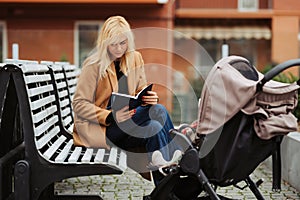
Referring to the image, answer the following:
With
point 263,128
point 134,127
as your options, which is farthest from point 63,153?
point 263,128

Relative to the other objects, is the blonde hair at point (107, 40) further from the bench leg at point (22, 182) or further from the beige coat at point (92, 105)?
the bench leg at point (22, 182)

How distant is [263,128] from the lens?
171 inches

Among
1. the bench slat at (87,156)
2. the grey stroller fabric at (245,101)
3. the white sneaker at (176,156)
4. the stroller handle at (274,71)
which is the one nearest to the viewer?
the stroller handle at (274,71)

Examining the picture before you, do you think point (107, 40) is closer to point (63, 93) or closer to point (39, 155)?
point (39, 155)

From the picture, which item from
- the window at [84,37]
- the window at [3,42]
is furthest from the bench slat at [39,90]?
the window at [84,37]

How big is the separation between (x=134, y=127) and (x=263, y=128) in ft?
4.83

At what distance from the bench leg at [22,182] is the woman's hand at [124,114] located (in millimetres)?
999

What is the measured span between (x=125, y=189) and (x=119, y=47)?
1.92 metres

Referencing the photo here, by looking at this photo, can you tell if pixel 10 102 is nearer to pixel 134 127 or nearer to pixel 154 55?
pixel 134 127

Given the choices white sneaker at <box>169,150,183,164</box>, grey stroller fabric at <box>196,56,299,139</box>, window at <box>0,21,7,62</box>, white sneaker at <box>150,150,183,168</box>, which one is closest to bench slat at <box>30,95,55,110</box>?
white sneaker at <box>150,150,183,168</box>

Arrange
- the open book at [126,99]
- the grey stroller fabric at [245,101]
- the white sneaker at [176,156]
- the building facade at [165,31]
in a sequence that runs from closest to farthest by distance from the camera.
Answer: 1. the grey stroller fabric at [245,101]
2. the white sneaker at [176,156]
3. the open book at [126,99]
4. the building facade at [165,31]

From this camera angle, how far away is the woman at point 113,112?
5.46m

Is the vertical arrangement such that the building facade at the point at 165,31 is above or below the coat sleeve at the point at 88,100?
above

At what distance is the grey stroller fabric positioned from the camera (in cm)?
436
